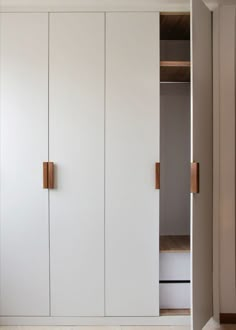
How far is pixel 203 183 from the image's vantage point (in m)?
2.12

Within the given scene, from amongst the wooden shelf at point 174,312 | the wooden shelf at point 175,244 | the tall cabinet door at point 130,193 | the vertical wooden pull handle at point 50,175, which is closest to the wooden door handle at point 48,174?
the vertical wooden pull handle at point 50,175

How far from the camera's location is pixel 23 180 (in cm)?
218

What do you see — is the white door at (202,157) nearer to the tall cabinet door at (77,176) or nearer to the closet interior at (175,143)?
the closet interior at (175,143)

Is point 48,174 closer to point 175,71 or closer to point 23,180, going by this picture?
point 23,180

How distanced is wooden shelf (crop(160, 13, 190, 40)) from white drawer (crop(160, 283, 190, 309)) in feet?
6.21

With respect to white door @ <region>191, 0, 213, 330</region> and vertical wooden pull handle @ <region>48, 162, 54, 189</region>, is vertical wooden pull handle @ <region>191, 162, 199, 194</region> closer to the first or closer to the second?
white door @ <region>191, 0, 213, 330</region>

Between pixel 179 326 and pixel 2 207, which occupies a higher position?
pixel 2 207

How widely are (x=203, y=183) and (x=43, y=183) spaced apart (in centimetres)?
109

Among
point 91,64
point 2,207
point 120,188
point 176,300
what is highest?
point 91,64

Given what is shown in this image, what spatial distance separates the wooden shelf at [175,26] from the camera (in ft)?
7.16

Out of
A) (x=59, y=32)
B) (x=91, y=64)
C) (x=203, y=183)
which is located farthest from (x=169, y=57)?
(x=203, y=183)

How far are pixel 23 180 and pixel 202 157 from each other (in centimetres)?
123

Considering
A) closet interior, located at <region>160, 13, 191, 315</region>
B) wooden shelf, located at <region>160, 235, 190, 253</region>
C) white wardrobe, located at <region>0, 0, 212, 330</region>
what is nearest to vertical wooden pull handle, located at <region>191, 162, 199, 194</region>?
white wardrobe, located at <region>0, 0, 212, 330</region>

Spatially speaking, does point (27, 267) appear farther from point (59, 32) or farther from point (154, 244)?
point (59, 32)
